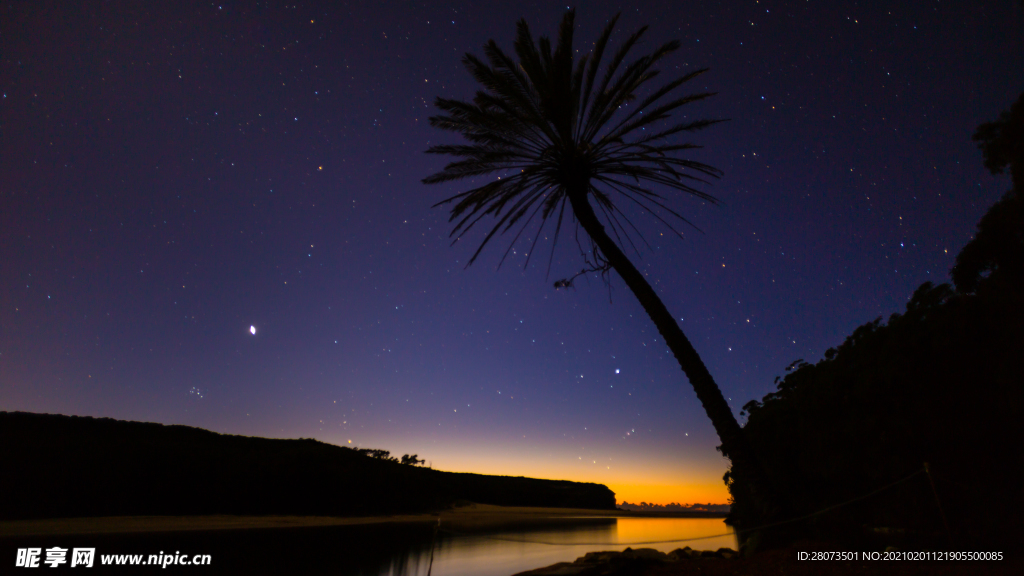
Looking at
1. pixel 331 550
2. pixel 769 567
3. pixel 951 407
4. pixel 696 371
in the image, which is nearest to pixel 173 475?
pixel 331 550

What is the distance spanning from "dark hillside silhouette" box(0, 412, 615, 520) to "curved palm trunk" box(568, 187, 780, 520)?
3805 cm

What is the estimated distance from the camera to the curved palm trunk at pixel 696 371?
709cm

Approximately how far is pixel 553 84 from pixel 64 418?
5577 cm

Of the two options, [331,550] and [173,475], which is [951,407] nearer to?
[331,550]

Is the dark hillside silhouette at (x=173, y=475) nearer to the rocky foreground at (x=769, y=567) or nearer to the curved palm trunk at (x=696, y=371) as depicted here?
the rocky foreground at (x=769, y=567)

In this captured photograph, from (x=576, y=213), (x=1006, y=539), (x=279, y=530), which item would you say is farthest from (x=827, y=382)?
(x=279, y=530)

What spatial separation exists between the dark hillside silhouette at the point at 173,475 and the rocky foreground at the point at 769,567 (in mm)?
37016

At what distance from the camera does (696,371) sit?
780 centimetres

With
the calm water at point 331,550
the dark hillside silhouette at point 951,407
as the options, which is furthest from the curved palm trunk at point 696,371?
the calm water at point 331,550

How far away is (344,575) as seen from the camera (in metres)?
12.6

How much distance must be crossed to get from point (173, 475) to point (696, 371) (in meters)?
41.0

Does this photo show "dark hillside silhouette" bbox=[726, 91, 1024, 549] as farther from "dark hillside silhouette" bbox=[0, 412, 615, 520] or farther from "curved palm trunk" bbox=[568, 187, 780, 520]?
"dark hillside silhouette" bbox=[0, 412, 615, 520]

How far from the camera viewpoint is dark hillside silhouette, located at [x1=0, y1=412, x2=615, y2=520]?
29.4 m

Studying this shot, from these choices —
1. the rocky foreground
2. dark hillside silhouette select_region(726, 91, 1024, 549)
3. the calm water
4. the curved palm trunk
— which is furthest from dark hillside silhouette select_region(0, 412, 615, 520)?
dark hillside silhouette select_region(726, 91, 1024, 549)
